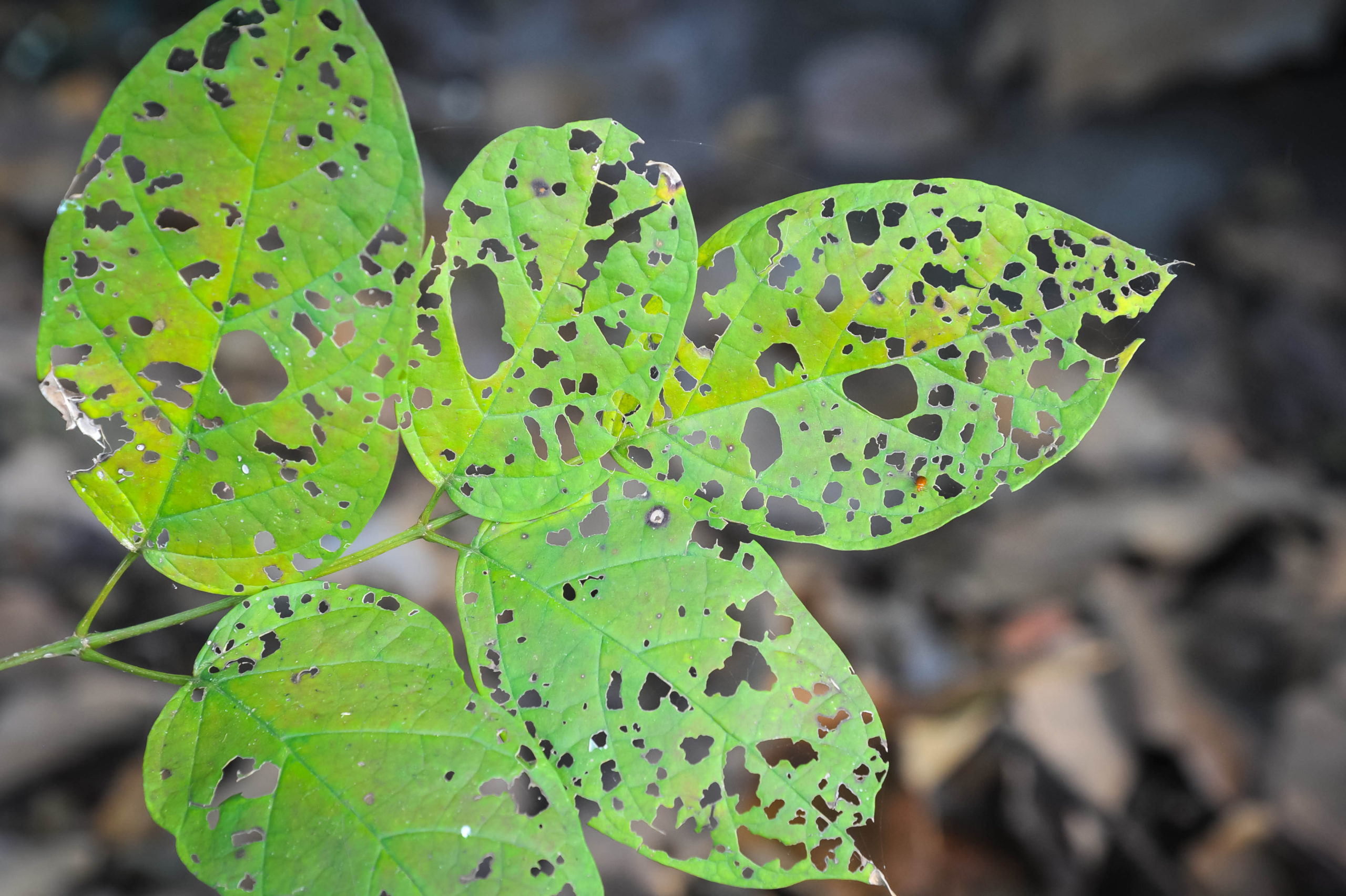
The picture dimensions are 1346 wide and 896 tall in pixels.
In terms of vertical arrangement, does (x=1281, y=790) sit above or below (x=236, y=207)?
below

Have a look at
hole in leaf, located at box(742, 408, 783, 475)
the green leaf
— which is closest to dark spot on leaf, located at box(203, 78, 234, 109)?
the green leaf

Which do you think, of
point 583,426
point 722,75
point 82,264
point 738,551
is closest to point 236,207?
point 82,264

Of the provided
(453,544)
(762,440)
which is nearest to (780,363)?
(453,544)

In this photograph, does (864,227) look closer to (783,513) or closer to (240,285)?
(783,513)

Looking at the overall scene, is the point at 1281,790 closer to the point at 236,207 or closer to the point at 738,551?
the point at 738,551

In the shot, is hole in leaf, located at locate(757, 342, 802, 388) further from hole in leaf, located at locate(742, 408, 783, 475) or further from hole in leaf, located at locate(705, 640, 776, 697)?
hole in leaf, located at locate(742, 408, 783, 475)

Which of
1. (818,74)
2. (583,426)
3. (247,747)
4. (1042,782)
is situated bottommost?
(1042,782)

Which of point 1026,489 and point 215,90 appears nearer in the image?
point 215,90
